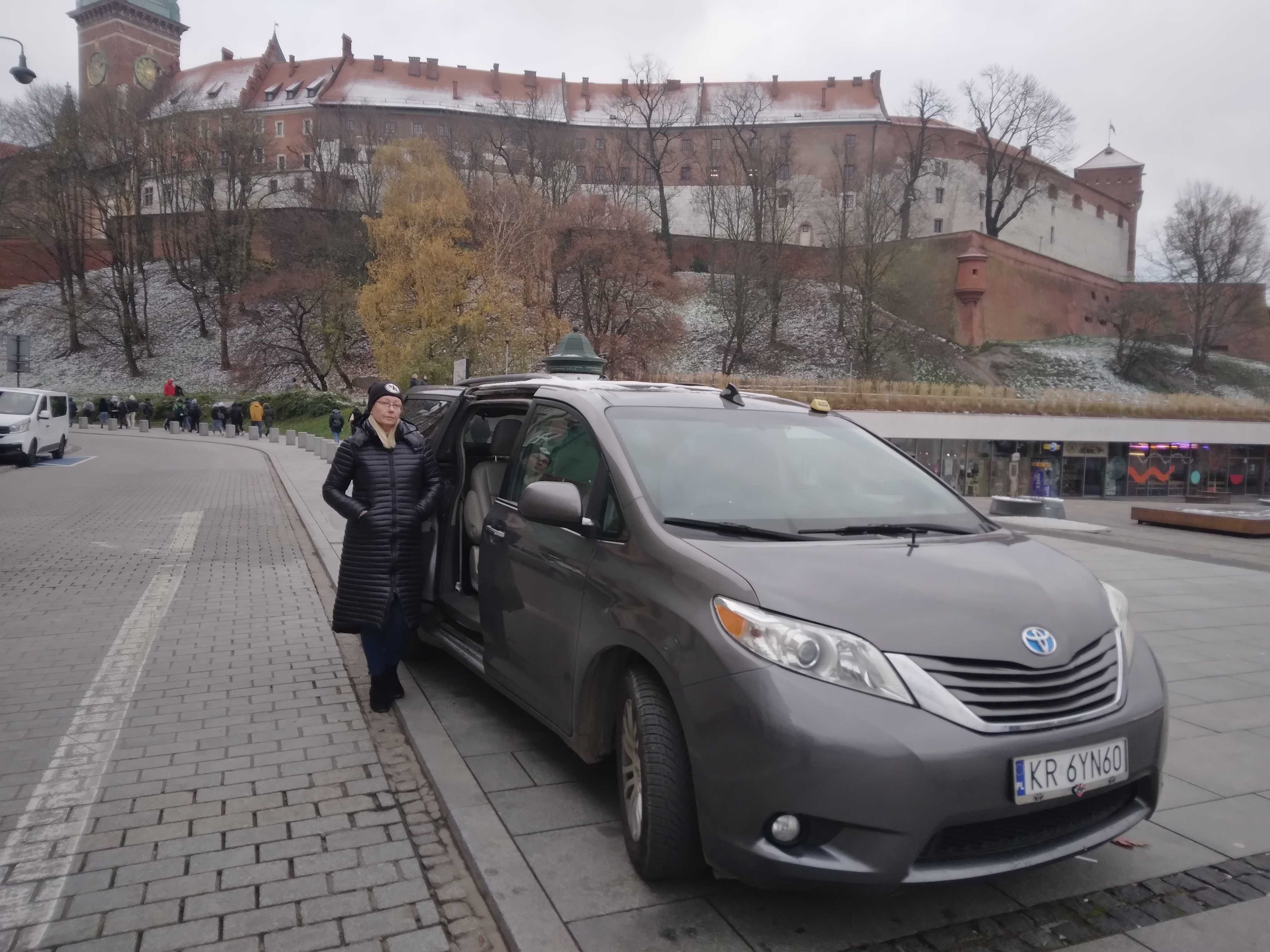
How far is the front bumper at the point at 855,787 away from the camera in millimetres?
2873

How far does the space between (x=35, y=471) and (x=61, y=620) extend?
57.3ft

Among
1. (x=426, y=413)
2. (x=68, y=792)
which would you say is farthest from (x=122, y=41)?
(x=68, y=792)

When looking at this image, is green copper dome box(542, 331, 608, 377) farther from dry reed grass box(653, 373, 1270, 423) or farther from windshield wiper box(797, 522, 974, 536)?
dry reed grass box(653, 373, 1270, 423)

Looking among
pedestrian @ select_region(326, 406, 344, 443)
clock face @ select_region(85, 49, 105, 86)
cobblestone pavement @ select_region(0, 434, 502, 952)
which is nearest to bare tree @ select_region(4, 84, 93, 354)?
clock face @ select_region(85, 49, 105, 86)

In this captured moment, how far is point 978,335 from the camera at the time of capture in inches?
2544

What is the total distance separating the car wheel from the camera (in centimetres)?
330

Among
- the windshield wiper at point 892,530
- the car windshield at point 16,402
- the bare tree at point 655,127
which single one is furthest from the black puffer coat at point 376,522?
the bare tree at point 655,127

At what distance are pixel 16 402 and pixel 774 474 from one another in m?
26.3

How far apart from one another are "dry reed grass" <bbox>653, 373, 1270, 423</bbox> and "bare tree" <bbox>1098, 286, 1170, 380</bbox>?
2330 centimetres

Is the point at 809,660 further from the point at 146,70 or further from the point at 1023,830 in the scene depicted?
the point at 146,70

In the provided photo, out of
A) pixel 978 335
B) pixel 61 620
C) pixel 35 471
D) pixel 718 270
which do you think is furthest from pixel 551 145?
pixel 61 620

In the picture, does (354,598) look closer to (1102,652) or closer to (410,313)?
(1102,652)

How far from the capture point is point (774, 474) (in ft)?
13.9

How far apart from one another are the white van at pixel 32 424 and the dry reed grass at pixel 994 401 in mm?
18942
